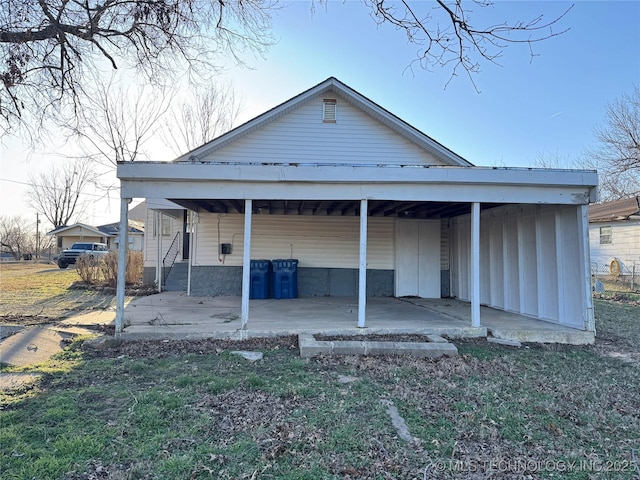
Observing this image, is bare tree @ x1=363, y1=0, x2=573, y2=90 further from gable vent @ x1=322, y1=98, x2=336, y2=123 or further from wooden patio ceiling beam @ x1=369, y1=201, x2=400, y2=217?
gable vent @ x1=322, y1=98, x2=336, y2=123

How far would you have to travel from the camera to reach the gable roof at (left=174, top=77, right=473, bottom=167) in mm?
9781

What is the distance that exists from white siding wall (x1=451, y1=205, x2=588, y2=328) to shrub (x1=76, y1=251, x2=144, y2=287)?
11.9 meters

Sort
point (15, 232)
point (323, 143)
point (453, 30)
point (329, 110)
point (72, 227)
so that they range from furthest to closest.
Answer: point (15, 232)
point (72, 227)
point (329, 110)
point (323, 143)
point (453, 30)

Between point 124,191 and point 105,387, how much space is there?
3.16 metres

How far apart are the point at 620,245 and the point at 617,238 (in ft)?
1.17

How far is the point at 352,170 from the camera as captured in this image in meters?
5.99

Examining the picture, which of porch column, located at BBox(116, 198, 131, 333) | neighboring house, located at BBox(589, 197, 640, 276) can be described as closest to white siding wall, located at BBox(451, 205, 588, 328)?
porch column, located at BBox(116, 198, 131, 333)

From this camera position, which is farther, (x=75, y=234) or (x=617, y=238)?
(x=75, y=234)

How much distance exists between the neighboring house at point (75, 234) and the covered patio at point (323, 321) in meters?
35.1

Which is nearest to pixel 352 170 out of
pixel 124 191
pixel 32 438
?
pixel 124 191

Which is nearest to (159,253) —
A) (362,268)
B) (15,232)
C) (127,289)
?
(127,289)

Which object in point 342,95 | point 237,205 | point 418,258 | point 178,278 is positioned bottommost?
point 178,278

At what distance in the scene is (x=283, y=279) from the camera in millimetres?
9984

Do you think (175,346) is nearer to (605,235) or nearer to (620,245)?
(620,245)
